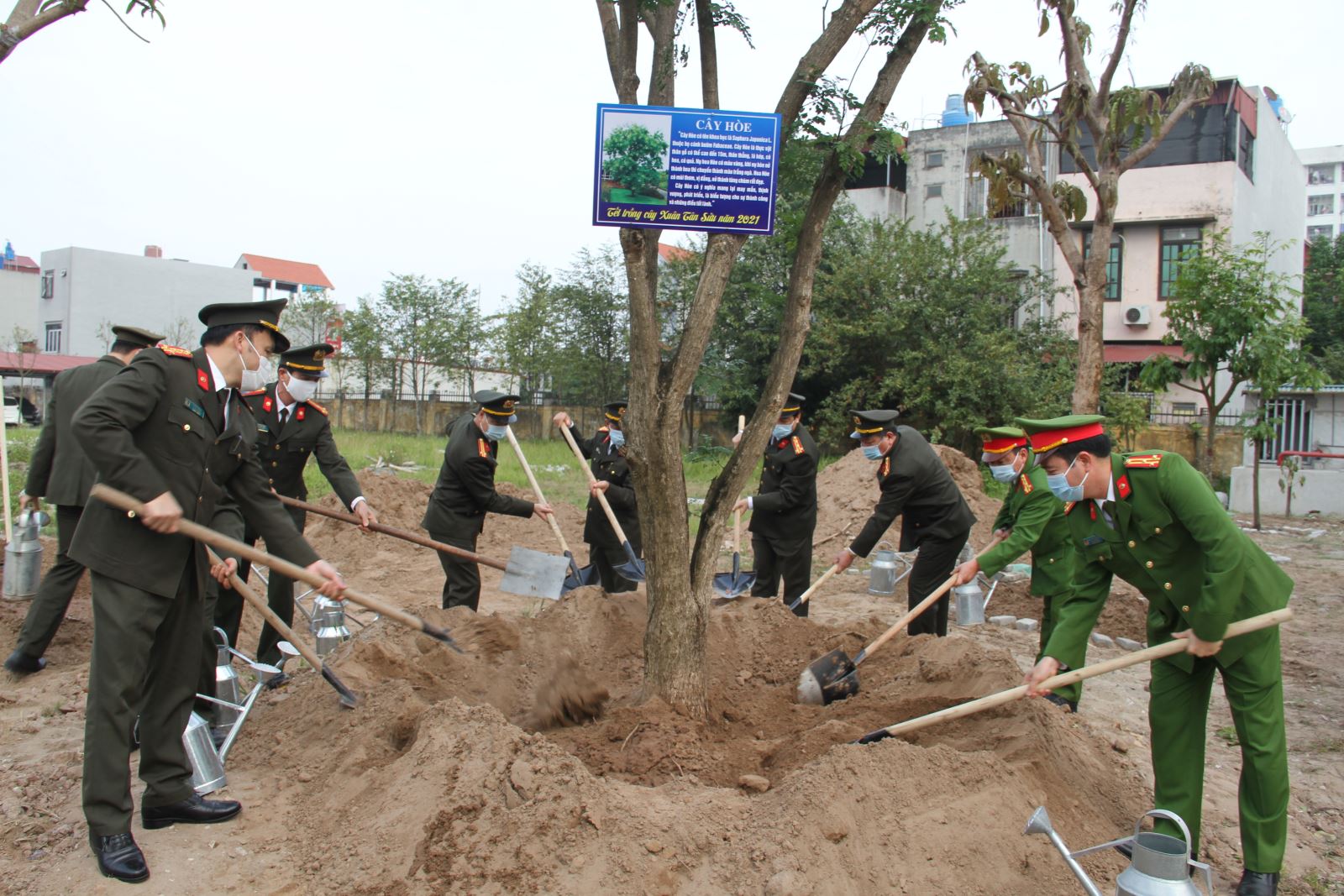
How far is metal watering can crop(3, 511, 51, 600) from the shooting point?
6629mm

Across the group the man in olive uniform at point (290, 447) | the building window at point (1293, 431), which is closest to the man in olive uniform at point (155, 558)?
the man in olive uniform at point (290, 447)

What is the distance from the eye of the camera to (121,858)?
3201 millimetres

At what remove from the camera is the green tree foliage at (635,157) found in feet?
13.0

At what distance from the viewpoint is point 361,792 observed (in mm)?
3668

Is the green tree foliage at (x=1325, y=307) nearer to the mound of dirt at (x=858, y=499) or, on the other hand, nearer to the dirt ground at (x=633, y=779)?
the mound of dirt at (x=858, y=499)

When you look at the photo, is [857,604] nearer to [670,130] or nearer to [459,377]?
[670,130]

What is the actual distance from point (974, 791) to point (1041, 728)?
804 mm

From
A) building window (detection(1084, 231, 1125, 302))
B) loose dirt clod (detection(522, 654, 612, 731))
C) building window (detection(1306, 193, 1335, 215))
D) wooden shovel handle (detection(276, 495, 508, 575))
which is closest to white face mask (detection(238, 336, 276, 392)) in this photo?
wooden shovel handle (detection(276, 495, 508, 575))

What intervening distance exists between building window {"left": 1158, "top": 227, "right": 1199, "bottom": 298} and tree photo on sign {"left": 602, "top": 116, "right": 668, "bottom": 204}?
2211 centimetres

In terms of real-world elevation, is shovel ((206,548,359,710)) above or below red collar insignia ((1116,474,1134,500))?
below

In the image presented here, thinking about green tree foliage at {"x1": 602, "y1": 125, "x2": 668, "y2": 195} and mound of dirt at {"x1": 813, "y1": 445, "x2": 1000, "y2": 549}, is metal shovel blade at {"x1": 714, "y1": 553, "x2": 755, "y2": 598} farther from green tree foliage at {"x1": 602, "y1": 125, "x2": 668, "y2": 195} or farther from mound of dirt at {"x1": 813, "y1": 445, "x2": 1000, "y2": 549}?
mound of dirt at {"x1": 813, "y1": 445, "x2": 1000, "y2": 549}

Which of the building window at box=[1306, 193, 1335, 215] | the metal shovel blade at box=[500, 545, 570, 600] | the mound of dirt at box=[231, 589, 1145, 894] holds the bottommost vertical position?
the mound of dirt at box=[231, 589, 1145, 894]

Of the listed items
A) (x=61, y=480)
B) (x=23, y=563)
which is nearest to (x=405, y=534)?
(x=61, y=480)

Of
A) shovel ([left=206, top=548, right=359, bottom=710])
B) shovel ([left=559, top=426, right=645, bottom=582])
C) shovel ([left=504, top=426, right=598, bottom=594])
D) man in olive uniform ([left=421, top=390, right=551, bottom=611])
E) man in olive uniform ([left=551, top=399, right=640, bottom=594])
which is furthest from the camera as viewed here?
man in olive uniform ([left=551, top=399, right=640, bottom=594])
